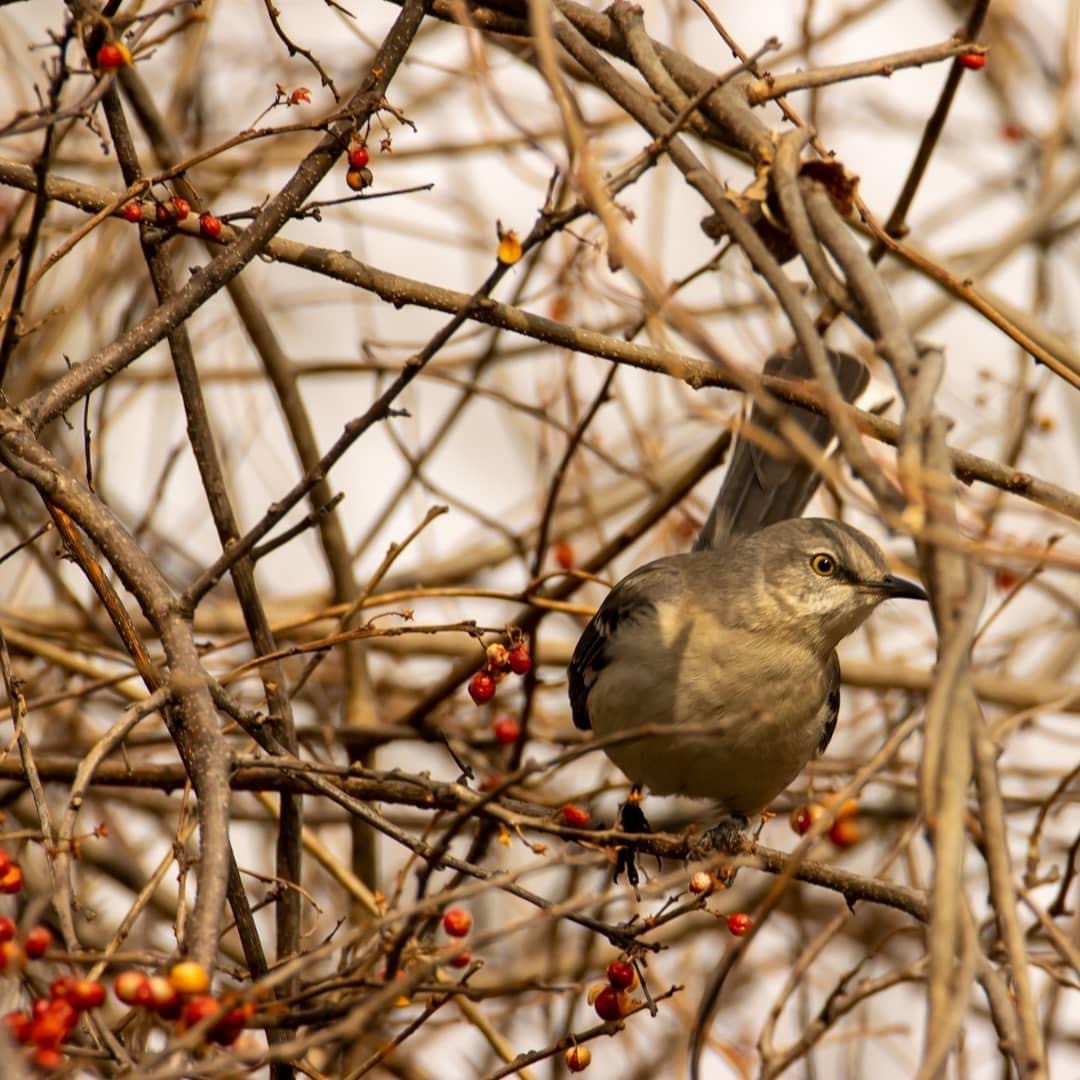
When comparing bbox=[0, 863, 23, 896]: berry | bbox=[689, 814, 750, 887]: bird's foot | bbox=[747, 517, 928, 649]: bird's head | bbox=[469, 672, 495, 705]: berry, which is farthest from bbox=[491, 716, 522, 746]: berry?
bbox=[0, 863, 23, 896]: berry

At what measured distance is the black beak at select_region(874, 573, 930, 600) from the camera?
5039 mm

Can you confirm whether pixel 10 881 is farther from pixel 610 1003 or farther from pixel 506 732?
pixel 506 732

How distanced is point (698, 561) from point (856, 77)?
2.58 metres

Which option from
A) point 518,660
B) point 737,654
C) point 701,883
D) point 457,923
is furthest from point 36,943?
point 737,654

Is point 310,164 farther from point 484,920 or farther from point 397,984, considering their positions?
point 484,920

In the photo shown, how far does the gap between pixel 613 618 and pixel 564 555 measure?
1.00 m

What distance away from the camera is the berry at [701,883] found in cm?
355

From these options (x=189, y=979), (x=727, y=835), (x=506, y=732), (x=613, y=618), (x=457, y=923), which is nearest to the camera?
(x=189, y=979)

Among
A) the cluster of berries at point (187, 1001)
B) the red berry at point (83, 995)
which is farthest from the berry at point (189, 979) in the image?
the red berry at point (83, 995)

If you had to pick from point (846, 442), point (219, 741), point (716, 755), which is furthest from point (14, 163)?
point (716, 755)

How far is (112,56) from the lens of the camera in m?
3.01

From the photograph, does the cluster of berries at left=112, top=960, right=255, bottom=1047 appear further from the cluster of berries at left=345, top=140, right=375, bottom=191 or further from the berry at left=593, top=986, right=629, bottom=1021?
the cluster of berries at left=345, top=140, right=375, bottom=191

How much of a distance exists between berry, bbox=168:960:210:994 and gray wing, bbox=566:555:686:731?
10.6 feet

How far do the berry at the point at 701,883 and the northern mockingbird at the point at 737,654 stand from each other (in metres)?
0.98
